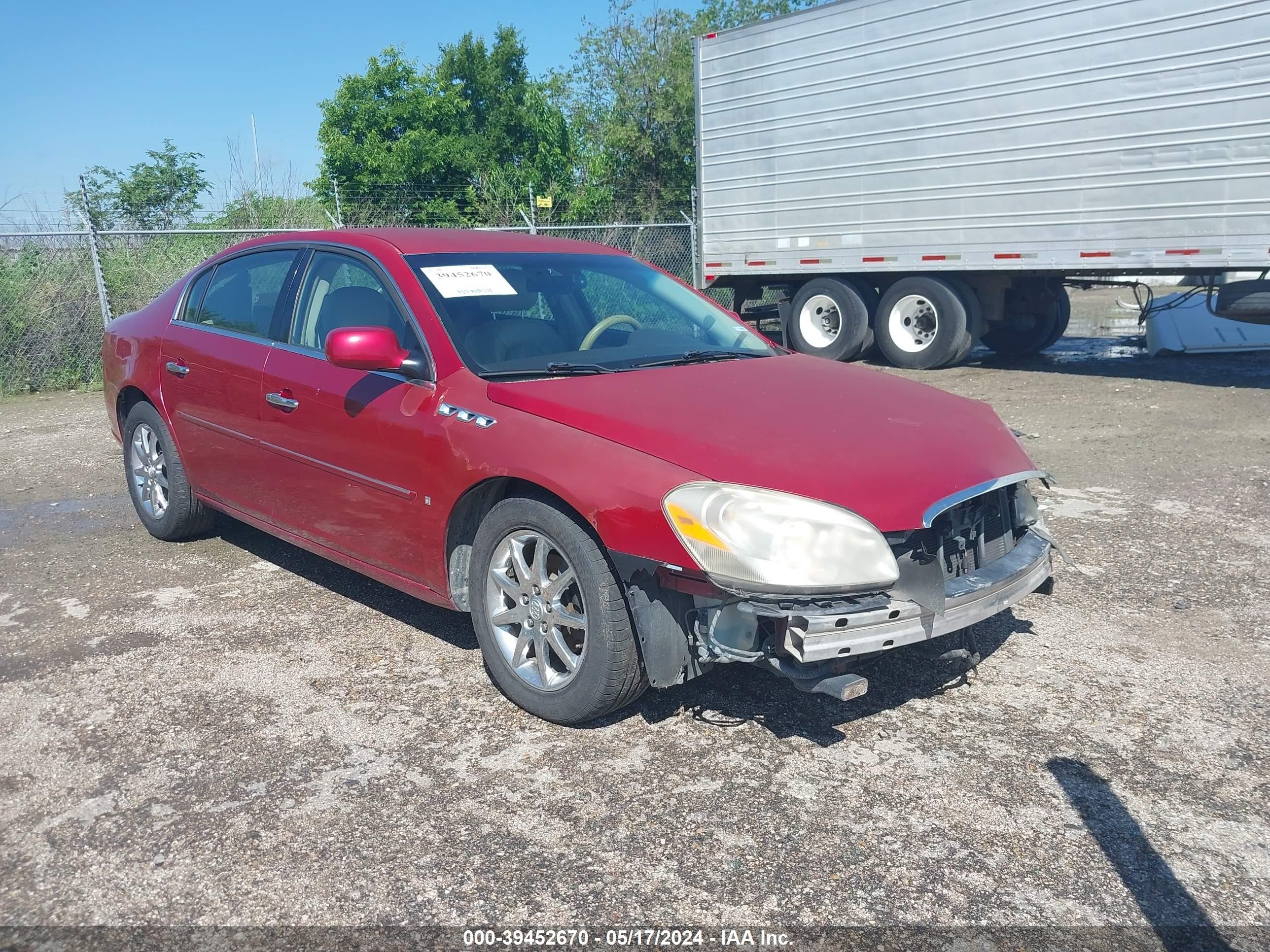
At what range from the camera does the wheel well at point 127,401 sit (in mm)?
5609

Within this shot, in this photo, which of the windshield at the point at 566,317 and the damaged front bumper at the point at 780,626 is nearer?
the damaged front bumper at the point at 780,626

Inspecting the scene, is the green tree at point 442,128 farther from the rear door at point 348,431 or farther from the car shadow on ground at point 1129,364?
the rear door at point 348,431

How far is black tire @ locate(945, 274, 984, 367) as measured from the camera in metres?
11.9

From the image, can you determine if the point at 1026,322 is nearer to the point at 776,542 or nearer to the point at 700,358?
the point at 700,358

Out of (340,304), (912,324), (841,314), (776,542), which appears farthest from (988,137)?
(776,542)

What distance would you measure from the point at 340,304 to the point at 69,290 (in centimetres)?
1011

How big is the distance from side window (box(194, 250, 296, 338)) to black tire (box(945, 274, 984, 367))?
8890 mm

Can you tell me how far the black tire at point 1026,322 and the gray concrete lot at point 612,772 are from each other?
797 centimetres

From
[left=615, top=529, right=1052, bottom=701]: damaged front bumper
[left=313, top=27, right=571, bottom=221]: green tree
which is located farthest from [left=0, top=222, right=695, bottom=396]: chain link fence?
[left=313, top=27, right=571, bottom=221]: green tree

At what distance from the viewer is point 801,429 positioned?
11.0 feet

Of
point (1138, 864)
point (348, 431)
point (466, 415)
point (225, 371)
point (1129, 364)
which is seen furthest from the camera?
point (1129, 364)

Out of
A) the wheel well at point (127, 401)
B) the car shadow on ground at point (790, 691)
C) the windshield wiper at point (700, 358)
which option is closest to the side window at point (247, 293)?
the wheel well at point (127, 401)

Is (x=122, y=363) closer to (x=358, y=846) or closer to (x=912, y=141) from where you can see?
(x=358, y=846)

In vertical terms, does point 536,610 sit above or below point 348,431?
below
